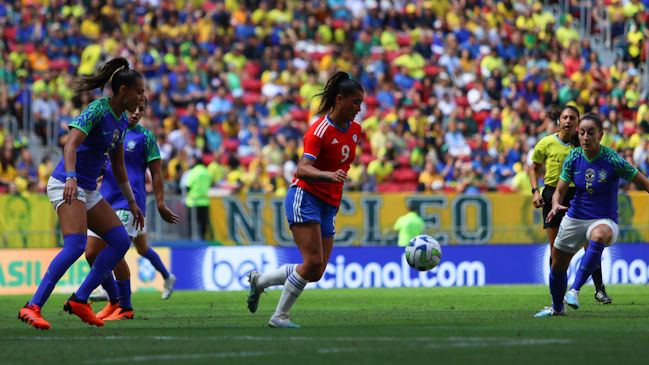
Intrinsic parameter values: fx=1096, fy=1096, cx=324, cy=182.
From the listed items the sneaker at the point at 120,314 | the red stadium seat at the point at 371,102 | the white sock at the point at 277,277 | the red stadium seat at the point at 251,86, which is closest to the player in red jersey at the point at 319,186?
the white sock at the point at 277,277

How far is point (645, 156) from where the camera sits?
24.6m

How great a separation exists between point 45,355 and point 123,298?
408 cm

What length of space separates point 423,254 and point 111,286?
3.73 metres

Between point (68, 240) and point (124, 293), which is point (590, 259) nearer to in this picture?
point (124, 293)

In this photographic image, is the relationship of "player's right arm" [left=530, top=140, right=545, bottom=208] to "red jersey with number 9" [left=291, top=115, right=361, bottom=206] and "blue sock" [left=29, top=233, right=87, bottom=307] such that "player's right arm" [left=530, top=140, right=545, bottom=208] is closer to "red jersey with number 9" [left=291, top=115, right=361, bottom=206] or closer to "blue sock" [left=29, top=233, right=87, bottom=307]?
"red jersey with number 9" [left=291, top=115, right=361, bottom=206]

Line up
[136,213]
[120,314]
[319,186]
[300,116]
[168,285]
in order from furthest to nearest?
[300,116], [168,285], [120,314], [136,213], [319,186]

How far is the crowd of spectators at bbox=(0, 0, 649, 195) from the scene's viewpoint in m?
24.5

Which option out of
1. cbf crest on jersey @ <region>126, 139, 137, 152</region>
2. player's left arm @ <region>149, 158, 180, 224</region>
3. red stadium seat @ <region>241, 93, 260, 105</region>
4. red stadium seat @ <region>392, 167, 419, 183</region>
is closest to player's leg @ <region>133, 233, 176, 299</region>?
cbf crest on jersey @ <region>126, 139, 137, 152</region>

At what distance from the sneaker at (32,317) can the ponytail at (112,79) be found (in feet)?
6.58

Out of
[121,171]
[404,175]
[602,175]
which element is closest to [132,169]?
[121,171]

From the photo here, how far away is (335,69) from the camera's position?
27.8 meters

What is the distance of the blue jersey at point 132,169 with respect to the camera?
496 inches

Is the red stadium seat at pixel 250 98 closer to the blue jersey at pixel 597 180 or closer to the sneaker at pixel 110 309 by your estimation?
the sneaker at pixel 110 309

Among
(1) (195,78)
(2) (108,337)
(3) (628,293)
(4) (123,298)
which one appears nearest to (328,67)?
(1) (195,78)
